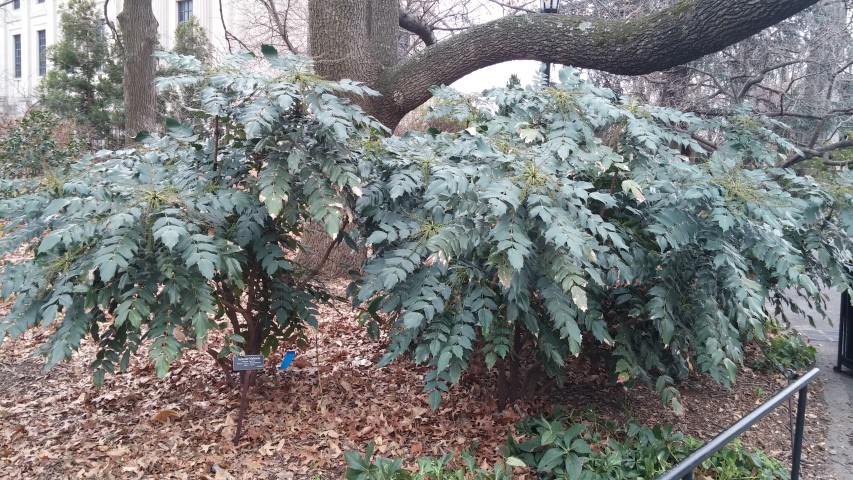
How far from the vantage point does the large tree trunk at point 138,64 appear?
987 cm

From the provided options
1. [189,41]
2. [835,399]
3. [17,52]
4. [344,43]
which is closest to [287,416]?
[344,43]

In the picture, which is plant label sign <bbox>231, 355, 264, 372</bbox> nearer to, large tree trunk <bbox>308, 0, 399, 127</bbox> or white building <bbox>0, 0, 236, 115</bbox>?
large tree trunk <bbox>308, 0, 399, 127</bbox>

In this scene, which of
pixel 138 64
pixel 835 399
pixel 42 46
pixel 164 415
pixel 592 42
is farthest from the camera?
pixel 42 46

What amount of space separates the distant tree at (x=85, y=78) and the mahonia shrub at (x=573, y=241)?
14730mm

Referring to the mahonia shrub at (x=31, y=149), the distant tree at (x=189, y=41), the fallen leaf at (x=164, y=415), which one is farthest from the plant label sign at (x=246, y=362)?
the distant tree at (x=189, y=41)

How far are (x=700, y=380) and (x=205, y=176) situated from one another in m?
4.54

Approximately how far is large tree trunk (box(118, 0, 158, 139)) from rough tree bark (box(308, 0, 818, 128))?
430cm

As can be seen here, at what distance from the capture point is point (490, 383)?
508cm

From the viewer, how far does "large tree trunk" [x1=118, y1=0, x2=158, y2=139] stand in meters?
9.87

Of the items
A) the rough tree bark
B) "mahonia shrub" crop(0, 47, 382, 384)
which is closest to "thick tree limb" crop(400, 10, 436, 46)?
the rough tree bark

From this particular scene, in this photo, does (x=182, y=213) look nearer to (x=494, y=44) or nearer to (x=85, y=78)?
(x=494, y=44)

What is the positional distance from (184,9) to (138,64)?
22.2 meters

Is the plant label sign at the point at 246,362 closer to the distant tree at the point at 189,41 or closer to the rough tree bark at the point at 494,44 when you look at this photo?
the rough tree bark at the point at 494,44

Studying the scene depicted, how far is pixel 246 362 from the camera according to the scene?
371 cm
